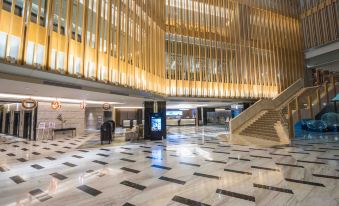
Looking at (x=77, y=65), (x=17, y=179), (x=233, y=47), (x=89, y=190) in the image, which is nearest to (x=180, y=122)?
(x=233, y=47)

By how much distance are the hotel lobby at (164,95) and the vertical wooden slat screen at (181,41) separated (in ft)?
0.19

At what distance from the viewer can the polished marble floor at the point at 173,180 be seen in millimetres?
2770

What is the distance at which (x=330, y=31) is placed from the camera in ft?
44.3

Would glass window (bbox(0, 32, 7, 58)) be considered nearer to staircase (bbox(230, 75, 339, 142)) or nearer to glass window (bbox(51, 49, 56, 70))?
glass window (bbox(51, 49, 56, 70))

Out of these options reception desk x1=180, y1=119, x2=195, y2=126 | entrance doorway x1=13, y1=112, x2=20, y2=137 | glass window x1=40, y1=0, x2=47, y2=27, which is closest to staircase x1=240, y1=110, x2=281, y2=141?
glass window x1=40, y1=0, x2=47, y2=27

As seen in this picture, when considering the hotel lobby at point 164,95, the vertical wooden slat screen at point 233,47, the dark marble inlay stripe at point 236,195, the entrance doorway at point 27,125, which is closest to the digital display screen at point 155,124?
the hotel lobby at point 164,95

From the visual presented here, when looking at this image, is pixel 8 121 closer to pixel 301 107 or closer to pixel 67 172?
pixel 67 172

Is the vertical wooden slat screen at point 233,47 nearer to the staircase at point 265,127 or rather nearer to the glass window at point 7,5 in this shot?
the staircase at point 265,127

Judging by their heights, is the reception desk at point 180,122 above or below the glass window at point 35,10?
below

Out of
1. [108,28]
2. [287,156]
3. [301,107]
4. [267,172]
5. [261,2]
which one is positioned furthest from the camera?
[261,2]

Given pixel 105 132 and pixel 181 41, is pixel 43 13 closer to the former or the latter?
pixel 105 132

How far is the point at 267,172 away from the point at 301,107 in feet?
33.7

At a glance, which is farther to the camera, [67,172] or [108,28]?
[108,28]

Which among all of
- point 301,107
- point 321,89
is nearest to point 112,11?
point 301,107
